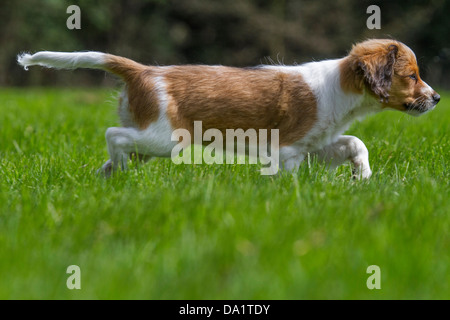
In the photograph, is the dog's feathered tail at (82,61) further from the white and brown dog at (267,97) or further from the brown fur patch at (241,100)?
the brown fur patch at (241,100)

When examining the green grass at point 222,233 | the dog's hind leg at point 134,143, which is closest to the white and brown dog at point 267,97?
the dog's hind leg at point 134,143

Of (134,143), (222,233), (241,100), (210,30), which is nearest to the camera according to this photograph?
(222,233)

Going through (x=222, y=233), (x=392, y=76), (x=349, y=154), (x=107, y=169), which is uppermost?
(x=392, y=76)

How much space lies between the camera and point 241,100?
12.2ft

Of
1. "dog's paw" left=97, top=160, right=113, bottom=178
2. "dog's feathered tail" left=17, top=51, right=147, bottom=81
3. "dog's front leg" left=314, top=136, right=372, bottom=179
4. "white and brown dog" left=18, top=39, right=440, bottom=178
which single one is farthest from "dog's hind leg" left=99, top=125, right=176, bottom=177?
"dog's front leg" left=314, top=136, right=372, bottom=179

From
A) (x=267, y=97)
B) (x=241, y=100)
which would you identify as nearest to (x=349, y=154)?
(x=267, y=97)

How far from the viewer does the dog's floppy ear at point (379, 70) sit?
3.71 meters

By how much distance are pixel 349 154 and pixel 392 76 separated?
0.57 metres

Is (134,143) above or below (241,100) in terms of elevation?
below

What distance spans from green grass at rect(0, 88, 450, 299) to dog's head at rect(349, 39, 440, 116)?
45 centimetres

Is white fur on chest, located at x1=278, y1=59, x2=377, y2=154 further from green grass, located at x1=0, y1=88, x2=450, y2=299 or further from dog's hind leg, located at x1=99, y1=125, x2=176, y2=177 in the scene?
dog's hind leg, located at x1=99, y1=125, x2=176, y2=177

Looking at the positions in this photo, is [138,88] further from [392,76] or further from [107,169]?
[392,76]

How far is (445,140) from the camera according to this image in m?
4.73

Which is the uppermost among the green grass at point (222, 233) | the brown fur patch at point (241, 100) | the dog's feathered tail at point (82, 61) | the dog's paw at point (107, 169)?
the dog's feathered tail at point (82, 61)
